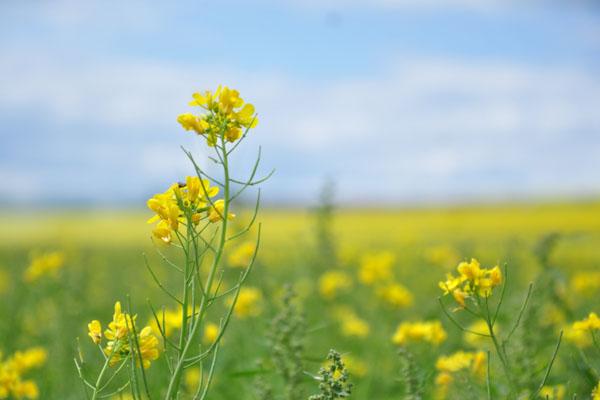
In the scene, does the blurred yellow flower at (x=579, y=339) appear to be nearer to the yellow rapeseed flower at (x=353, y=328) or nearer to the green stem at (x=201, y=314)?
the yellow rapeseed flower at (x=353, y=328)

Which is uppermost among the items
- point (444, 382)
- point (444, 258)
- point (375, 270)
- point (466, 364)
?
point (444, 258)

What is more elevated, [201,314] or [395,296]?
[201,314]

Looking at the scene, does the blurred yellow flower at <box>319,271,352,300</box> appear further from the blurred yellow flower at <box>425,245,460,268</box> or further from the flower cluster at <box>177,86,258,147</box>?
the flower cluster at <box>177,86,258,147</box>

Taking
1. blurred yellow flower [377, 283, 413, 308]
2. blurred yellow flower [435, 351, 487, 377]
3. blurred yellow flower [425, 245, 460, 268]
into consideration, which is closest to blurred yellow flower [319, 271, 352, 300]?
blurred yellow flower [377, 283, 413, 308]

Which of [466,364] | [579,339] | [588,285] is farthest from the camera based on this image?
[588,285]

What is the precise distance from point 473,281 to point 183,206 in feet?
2.83

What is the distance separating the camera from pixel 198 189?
177 centimetres

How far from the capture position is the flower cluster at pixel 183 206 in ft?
5.73

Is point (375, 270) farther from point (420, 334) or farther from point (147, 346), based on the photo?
point (147, 346)

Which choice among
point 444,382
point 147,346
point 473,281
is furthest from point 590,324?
point 147,346

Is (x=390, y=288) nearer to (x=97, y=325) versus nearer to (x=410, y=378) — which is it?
(x=410, y=378)

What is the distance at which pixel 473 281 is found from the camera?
190cm

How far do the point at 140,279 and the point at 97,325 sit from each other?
26.5ft

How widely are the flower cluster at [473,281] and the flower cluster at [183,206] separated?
0.68 m
